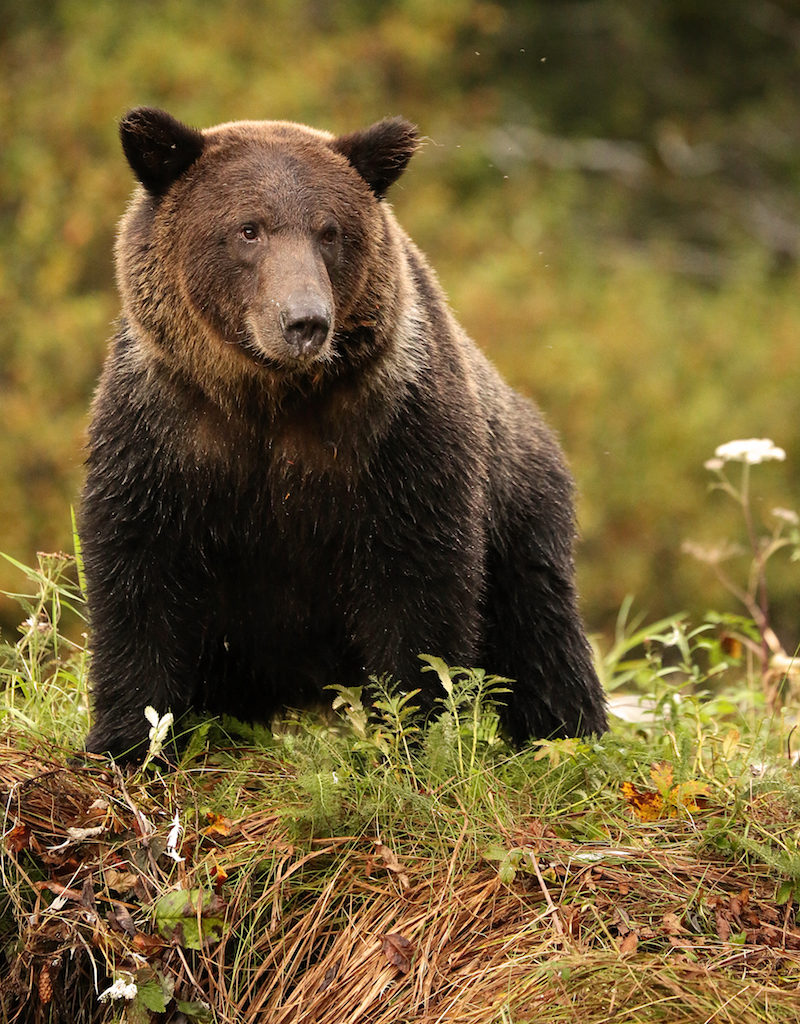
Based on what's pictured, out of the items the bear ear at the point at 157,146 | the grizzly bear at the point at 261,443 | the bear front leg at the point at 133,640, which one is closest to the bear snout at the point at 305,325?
the grizzly bear at the point at 261,443

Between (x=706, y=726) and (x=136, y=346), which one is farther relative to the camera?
(x=706, y=726)

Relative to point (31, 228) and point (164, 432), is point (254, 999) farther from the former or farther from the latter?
point (31, 228)

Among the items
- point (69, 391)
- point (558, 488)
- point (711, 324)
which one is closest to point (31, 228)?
point (69, 391)

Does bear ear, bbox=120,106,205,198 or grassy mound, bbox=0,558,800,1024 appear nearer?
grassy mound, bbox=0,558,800,1024

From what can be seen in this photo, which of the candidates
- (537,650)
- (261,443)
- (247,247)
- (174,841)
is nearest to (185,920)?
(174,841)

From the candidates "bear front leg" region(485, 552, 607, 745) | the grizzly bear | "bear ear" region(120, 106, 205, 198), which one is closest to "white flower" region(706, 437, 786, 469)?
"bear front leg" region(485, 552, 607, 745)

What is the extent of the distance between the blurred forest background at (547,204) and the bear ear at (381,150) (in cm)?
747

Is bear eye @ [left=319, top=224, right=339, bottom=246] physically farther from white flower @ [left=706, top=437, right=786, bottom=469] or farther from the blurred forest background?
the blurred forest background

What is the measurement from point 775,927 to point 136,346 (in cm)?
238

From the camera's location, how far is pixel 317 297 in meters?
4.05

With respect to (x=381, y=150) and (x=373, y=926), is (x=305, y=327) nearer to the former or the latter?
(x=381, y=150)

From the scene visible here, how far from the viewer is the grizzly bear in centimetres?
435

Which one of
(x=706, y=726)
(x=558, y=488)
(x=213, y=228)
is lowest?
(x=706, y=726)

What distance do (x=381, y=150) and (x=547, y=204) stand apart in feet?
44.9
